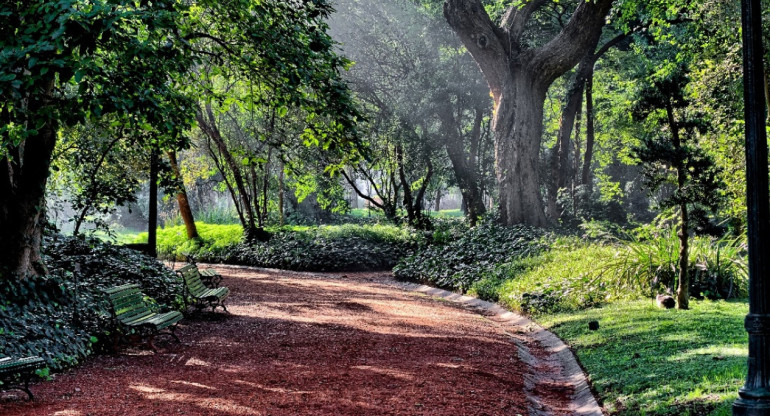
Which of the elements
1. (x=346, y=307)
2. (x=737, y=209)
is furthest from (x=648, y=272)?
(x=346, y=307)

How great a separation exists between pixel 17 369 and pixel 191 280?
5.69 m

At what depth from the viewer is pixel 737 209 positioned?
14805 mm

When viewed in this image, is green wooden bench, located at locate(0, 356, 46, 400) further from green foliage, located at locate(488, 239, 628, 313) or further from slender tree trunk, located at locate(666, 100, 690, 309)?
green foliage, located at locate(488, 239, 628, 313)

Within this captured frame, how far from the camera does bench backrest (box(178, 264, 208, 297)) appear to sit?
37.1 ft

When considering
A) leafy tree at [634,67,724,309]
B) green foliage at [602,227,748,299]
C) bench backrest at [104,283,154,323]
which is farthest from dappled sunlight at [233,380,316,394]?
green foliage at [602,227,748,299]

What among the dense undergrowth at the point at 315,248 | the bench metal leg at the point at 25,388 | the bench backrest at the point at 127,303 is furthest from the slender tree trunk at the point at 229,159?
the bench metal leg at the point at 25,388

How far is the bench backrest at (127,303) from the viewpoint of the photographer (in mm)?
8773

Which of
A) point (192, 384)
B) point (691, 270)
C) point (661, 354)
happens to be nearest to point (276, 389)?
point (192, 384)

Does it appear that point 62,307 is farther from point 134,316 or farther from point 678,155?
point 678,155

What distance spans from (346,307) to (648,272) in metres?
5.89

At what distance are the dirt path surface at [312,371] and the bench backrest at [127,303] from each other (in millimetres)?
491

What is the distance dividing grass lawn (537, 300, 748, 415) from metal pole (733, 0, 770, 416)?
2.51 ft

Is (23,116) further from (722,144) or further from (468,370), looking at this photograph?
(722,144)

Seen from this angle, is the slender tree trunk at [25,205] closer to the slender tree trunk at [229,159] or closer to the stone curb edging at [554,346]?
the stone curb edging at [554,346]
